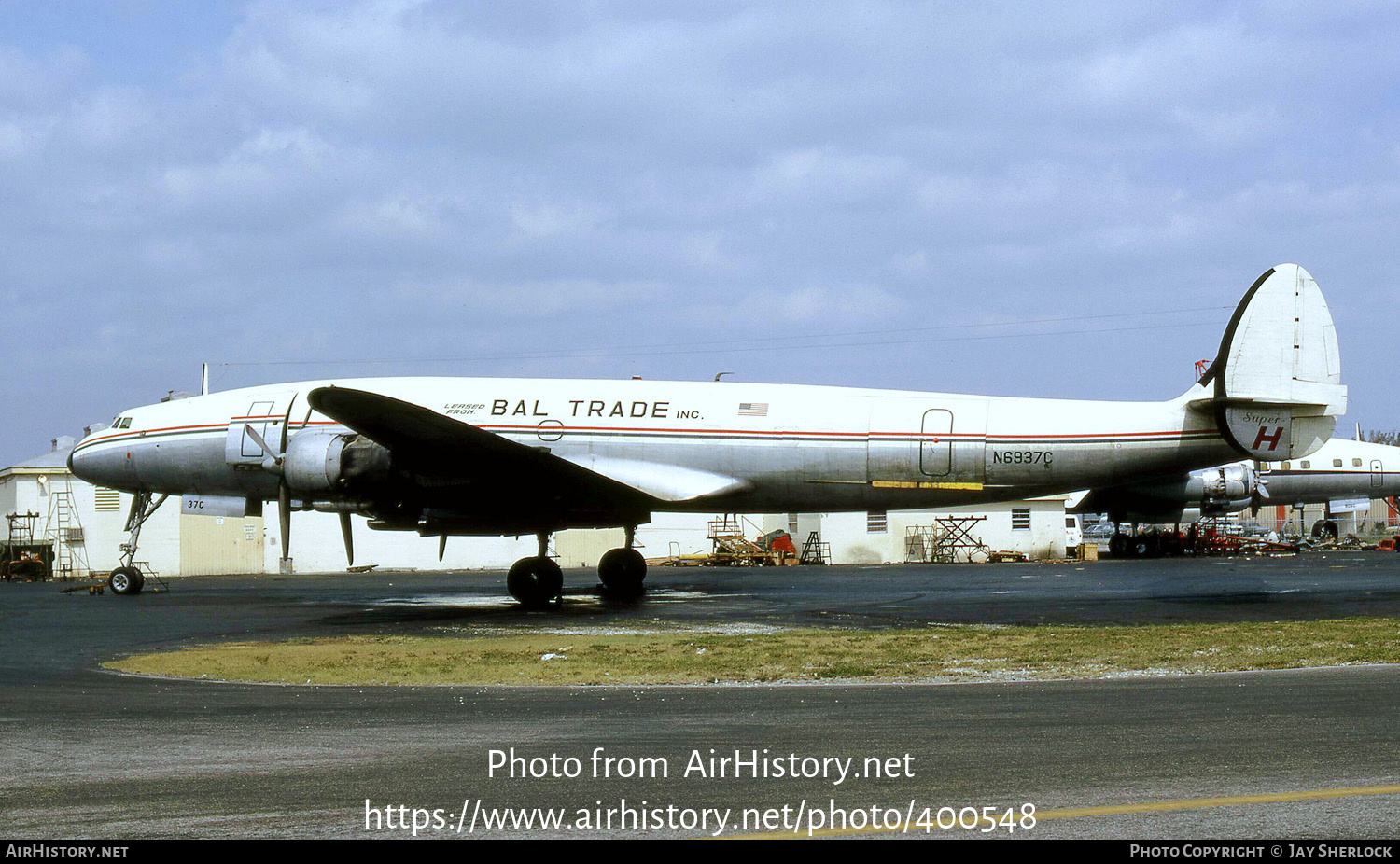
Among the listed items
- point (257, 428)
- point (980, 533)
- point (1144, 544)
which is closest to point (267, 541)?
point (257, 428)

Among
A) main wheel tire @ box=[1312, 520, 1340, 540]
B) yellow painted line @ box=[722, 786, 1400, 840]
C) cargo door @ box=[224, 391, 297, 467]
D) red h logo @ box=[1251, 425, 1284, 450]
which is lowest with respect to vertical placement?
main wheel tire @ box=[1312, 520, 1340, 540]

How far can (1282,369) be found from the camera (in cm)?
1975

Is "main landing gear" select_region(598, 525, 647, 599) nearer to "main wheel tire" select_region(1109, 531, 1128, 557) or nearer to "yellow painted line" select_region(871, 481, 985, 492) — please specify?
"yellow painted line" select_region(871, 481, 985, 492)

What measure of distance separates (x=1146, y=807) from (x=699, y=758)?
2.79m

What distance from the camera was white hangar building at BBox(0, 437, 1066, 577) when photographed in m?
45.9

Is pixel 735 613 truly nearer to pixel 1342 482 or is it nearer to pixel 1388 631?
pixel 1388 631

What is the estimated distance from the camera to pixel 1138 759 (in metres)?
7.07

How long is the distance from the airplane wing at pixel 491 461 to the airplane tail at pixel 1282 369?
30.3 feet

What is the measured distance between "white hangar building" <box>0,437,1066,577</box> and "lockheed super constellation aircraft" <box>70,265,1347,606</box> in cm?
2265

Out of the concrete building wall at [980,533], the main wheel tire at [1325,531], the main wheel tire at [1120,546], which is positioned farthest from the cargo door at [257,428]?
the main wheel tire at [1325,531]

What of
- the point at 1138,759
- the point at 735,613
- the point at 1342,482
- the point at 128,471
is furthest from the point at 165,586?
the point at 1342,482

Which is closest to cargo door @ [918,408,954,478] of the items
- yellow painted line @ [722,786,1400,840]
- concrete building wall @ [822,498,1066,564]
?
yellow painted line @ [722,786,1400,840]

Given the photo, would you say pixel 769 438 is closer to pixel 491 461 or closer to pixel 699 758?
pixel 491 461
